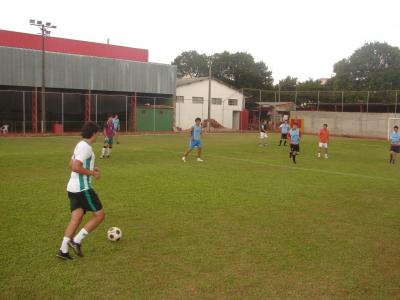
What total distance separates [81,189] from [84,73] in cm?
3643

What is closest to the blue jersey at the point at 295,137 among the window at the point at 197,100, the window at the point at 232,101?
the window at the point at 197,100

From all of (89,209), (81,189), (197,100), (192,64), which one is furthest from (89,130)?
(192,64)

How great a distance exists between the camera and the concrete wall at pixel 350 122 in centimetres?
4147

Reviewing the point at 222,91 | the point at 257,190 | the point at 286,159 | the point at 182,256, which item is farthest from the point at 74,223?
the point at 222,91

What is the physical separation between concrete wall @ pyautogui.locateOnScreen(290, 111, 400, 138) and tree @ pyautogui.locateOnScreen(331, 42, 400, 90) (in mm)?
23651

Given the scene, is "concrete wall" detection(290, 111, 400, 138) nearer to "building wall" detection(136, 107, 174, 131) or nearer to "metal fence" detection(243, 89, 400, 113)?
"metal fence" detection(243, 89, 400, 113)

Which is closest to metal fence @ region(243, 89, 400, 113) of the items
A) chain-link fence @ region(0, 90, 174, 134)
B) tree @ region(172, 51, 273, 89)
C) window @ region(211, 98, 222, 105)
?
window @ region(211, 98, 222, 105)

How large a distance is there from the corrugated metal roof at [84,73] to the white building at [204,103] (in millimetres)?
3395

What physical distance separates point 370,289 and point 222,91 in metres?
48.9

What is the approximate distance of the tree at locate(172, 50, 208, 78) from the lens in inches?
3263

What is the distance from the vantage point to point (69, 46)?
49.4m

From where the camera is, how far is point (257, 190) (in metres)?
11.3

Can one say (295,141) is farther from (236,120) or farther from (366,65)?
(366,65)

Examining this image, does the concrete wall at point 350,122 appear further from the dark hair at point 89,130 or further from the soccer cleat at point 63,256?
the soccer cleat at point 63,256
